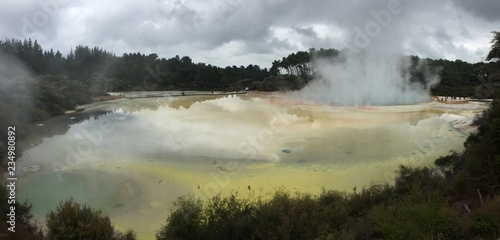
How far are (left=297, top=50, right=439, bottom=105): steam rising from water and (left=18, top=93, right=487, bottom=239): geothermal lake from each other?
11975mm

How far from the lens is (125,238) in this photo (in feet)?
28.6

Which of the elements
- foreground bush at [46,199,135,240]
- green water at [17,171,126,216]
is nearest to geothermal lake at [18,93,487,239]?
green water at [17,171,126,216]

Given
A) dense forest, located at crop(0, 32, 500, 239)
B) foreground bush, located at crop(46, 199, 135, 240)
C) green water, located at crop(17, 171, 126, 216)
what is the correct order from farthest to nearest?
green water, located at crop(17, 171, 126, 216) → foreground bush, located at crop(46, 199, 135, 240) → dense forest, located at crop(0, 32, 500, 239)

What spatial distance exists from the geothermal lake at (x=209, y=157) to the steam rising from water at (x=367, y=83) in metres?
12.0

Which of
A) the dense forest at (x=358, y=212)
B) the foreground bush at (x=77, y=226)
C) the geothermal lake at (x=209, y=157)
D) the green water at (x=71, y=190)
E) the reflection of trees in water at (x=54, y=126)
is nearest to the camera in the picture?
the dense forest at (x=358, y=212)

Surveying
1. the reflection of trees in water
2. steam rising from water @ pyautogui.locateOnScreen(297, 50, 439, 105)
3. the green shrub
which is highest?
steam rising from water @ pyautogui.locateOnScreen(297, 50, 439, 105)

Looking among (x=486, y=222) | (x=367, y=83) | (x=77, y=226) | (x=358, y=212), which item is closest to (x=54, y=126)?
(x=77, y=226)

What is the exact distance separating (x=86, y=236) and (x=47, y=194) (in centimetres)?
599

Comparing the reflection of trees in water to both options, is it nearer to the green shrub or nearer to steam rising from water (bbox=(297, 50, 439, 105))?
the green shrub

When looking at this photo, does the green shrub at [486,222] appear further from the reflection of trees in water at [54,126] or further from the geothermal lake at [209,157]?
the reflection of trees in water at [54,126]

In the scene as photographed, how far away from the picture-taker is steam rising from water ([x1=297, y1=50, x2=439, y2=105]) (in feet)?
133

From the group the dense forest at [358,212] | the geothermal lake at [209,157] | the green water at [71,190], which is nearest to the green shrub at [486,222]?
the dense forest at [358,212]

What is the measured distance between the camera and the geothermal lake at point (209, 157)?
42.3 ft

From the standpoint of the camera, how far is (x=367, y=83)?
137 ft
